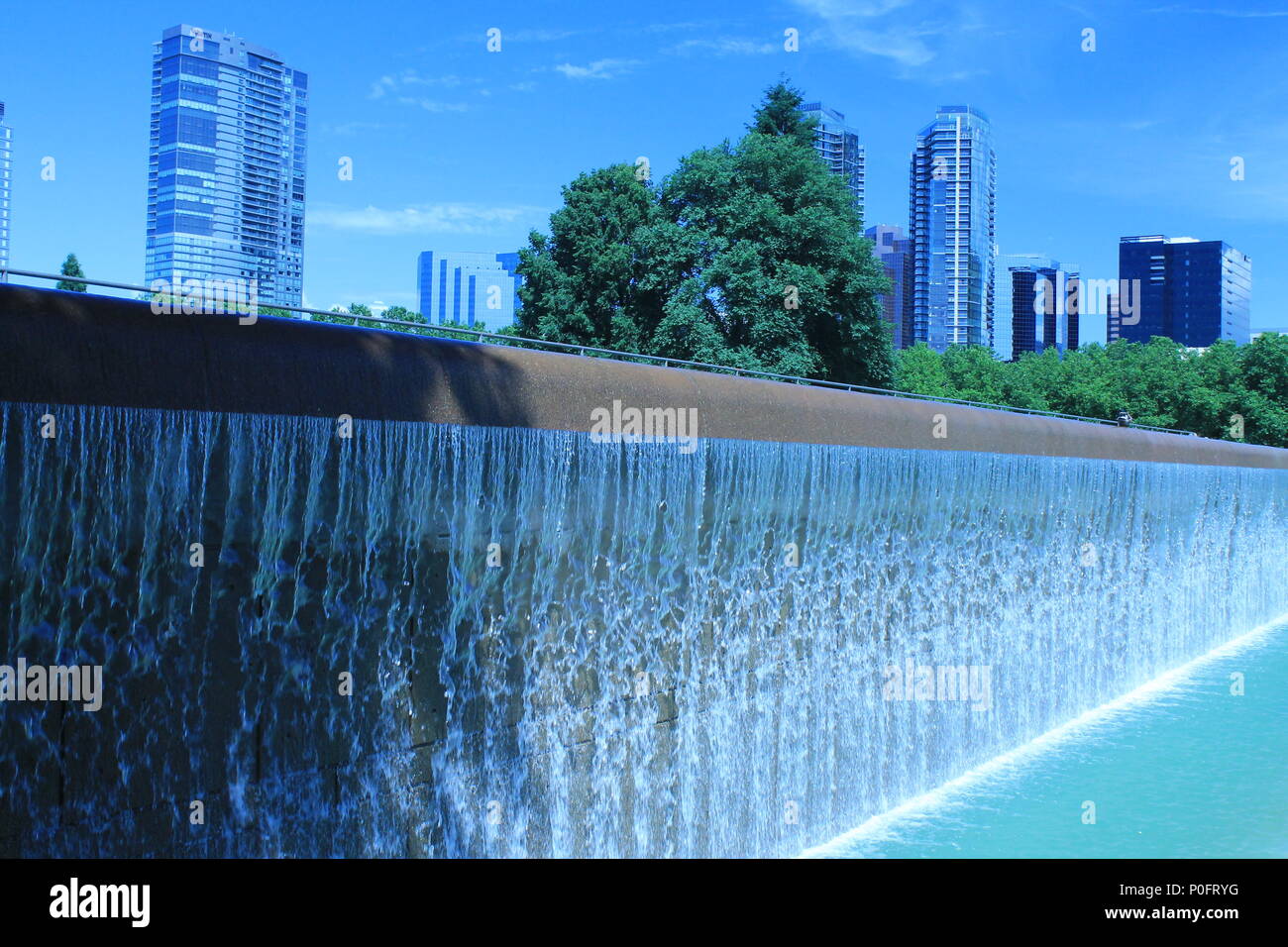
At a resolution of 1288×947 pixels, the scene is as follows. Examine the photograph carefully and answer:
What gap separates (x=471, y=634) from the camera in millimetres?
6086

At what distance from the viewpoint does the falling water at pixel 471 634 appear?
452 centimetres

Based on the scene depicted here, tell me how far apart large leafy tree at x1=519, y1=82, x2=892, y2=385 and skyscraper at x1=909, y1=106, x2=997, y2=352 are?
12801 centimetres

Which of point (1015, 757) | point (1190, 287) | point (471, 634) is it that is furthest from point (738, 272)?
point (1190, 287)

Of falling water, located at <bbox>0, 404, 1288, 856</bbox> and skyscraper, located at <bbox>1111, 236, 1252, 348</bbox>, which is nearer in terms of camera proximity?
falling water, located at <bbox>0, 404, 1288, 856</bbox>

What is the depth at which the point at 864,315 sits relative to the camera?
98.6ft

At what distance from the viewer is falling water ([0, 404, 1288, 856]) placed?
452 centimetres

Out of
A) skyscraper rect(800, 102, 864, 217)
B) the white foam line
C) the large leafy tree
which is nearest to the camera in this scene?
the white foam line

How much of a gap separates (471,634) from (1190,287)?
659 ft

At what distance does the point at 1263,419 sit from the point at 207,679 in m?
44.2

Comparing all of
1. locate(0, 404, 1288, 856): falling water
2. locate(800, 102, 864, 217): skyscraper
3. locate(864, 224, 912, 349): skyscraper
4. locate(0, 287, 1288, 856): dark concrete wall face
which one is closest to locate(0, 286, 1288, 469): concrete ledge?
locate(0, 287, 1288, 856): dark concrete wall face

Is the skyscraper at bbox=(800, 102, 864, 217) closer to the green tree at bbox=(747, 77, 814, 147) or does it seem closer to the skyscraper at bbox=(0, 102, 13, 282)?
the green tree at bbox=(747, 77, 814, 147)
